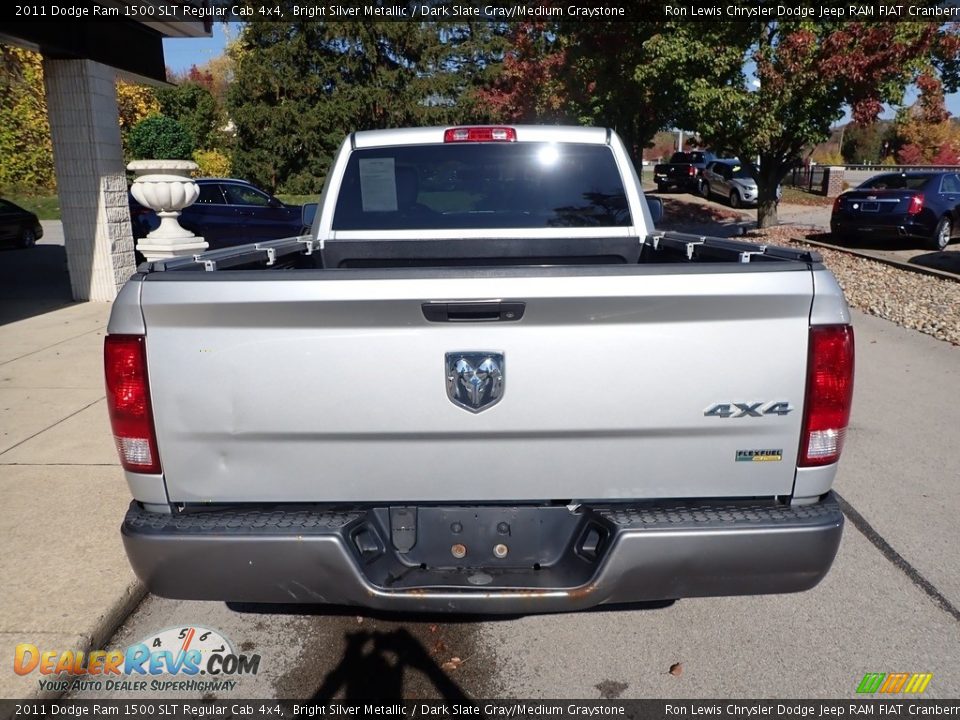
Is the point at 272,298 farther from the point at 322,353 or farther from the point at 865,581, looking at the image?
the point at 865,581

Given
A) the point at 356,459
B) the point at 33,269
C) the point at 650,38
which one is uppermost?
the point at 650,38

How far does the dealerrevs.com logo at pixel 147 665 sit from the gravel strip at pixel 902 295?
8.14 m

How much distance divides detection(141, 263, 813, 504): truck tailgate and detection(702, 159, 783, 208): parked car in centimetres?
2382

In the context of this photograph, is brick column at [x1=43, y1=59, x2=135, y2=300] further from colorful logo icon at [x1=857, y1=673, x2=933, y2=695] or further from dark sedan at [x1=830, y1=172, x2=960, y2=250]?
dark sedan at [x1=830, y1=172, x2=960, y2=250]

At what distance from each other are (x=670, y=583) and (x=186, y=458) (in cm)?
159

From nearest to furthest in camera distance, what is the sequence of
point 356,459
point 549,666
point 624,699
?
point 356,459
point 624,699
point 549,666

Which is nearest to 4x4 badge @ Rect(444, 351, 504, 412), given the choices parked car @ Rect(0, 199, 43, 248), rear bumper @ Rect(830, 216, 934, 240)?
rear bumper @ Rect(830, 216, 934, 240)

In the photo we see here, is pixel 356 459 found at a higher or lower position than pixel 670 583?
higher

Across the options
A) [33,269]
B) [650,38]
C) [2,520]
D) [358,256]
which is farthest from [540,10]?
[2,520]

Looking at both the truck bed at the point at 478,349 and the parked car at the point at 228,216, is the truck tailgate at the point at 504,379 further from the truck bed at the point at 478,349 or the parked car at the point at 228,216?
the parked car at the point at 228,216

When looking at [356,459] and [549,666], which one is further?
[549,666]

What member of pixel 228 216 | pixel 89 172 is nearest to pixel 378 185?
pixel 89 172

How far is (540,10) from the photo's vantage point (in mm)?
16562

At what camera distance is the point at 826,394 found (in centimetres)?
232
